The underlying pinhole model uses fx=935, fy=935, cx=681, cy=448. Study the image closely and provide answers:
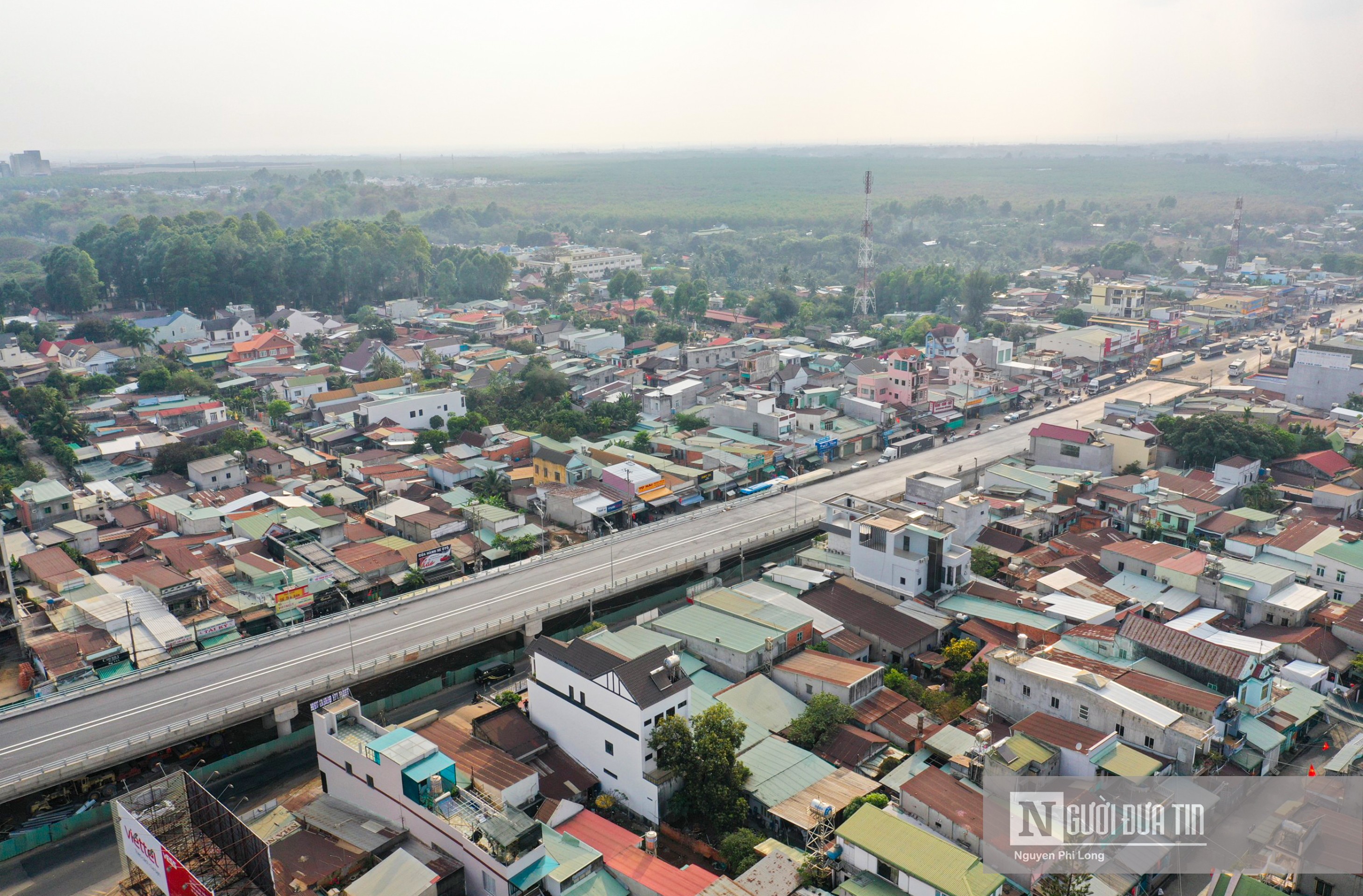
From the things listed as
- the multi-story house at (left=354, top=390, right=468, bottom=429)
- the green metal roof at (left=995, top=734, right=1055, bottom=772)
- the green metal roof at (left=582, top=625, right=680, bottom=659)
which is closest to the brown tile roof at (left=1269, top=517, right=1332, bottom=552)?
the green metal roof at (left=995, top=734, right=1055, bottom=772)

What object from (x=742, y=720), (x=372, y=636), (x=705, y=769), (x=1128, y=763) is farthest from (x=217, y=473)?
(x=1128, y=763)

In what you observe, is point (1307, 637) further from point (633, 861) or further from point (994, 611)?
point (633, 861)

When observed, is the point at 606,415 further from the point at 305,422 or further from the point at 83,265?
the point at 83,265

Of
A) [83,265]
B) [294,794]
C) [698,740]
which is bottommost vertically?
[294,794]

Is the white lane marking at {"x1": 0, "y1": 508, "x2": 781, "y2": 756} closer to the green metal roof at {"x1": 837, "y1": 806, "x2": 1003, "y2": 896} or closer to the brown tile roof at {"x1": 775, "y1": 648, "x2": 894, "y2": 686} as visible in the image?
the brown tile roof at {"x1": 775, "y1": 648, "x2": 894, "y2": 686}

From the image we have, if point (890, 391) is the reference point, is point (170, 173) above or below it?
above

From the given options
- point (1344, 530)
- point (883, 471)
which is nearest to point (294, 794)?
point (883, 471)
